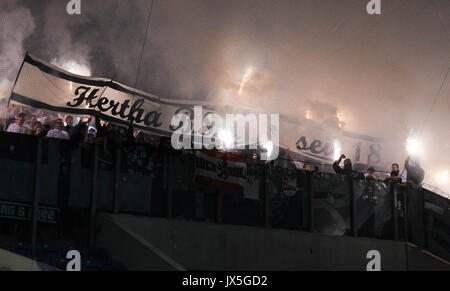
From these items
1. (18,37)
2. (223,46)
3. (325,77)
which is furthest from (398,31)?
(18,37)

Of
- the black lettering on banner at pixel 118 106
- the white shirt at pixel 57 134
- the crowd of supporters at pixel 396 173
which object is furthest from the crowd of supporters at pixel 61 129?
the crowd of supporters at pixel 396 173

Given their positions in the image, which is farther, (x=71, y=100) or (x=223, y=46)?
(x=223, y=46)

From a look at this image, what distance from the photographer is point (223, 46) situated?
2544 centimetres

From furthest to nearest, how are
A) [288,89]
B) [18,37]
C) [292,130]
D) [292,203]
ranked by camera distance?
[288,89], [18,37], [292,130], [292,203]

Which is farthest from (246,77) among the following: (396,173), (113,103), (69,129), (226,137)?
(69,129)

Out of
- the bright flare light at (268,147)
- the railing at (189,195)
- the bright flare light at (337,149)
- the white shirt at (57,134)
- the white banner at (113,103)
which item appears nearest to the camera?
the railing at (189,195)

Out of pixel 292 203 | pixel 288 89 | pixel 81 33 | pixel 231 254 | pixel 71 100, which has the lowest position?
pixel 231 254

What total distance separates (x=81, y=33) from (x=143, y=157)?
11.8m

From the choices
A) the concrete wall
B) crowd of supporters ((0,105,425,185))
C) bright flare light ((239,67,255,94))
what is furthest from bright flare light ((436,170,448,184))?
crowd of supporters ((0,105,425,185))

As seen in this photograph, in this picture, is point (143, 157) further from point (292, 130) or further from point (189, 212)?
point (292, 130)

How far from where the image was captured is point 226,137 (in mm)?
19234

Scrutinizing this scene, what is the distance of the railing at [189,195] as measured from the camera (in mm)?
14109

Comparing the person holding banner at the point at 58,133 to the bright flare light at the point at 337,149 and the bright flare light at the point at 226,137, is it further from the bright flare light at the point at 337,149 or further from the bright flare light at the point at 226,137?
the bright flare light at the point at 337,149

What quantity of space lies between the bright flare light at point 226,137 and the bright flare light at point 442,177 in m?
12.6
